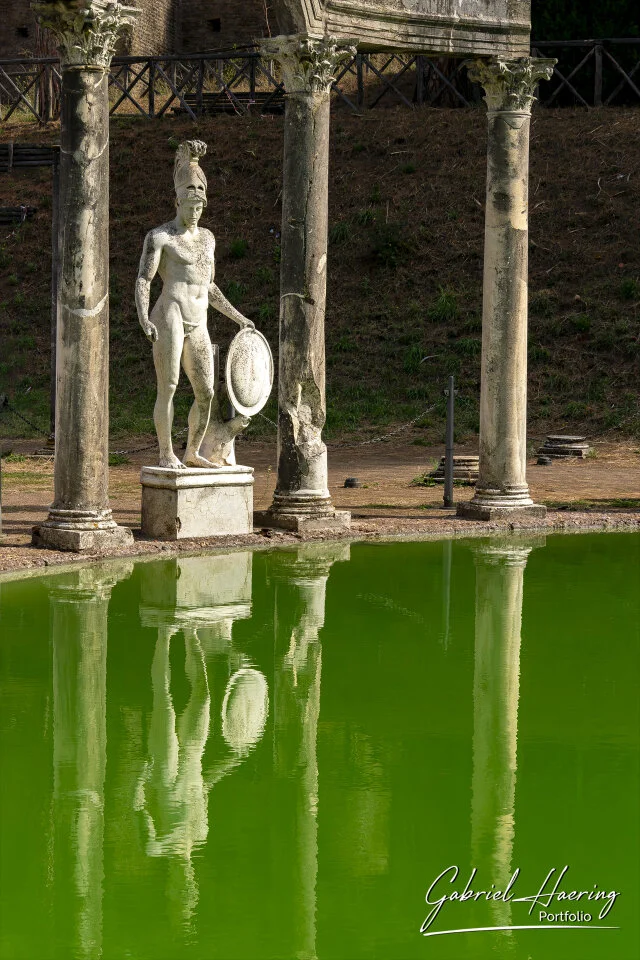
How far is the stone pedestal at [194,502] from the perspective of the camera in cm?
1184

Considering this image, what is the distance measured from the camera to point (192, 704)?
24.0ft

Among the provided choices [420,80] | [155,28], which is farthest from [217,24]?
[420,80]

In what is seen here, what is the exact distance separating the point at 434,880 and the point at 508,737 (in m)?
1.78

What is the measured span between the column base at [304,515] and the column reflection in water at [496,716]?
55.2 inches

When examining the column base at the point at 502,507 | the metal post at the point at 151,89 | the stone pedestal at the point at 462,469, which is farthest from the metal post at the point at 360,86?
the column base at the point at 502,507

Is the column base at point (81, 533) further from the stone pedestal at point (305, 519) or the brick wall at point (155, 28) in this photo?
the brick wall at point (155, 28)

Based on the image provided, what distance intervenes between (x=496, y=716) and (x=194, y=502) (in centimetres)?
515

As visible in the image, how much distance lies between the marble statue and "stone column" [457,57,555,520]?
274cm

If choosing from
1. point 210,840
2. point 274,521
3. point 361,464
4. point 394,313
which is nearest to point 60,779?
point 210,840

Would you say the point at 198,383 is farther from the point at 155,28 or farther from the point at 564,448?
the point at 155,28

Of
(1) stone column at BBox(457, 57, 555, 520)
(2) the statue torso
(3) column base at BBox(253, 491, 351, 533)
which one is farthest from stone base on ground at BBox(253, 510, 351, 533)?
(2) the statue torso

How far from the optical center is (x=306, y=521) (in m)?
12.6

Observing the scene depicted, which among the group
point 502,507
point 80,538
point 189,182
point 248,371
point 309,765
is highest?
point 189,182

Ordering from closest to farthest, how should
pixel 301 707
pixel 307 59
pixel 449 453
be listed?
pixel 301 707 < pixel 307 59 < pixel 449 453
